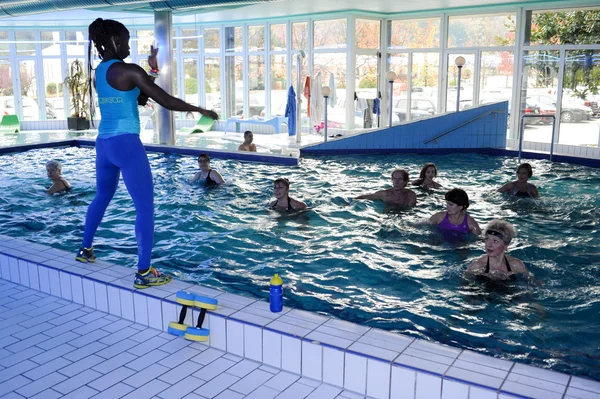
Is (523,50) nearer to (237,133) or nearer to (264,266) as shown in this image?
(237,133)

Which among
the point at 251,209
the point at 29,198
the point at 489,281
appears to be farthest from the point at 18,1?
the point at 489,281

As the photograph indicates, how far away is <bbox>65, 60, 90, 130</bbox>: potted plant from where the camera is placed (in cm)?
1745

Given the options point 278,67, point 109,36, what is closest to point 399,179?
point 109,36

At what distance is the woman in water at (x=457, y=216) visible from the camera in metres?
5.52

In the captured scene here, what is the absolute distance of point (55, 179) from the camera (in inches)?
304

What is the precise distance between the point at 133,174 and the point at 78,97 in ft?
51.8

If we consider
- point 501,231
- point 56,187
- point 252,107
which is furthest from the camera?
point 252,107

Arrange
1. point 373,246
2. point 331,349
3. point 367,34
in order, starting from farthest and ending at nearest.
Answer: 1. point 367,34
2. point 373,246
3. point 331,349

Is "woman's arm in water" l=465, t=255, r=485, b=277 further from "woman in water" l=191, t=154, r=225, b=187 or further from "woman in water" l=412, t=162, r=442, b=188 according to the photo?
"woman in water" l=191, t=154, r=225, b=187

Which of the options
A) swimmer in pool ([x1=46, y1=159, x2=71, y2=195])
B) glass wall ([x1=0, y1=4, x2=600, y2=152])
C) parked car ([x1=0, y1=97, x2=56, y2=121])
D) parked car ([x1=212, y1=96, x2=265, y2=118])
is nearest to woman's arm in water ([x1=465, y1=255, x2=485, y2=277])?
swimmer in pool ([x1=46, y1=159, x2=71, y2=195])

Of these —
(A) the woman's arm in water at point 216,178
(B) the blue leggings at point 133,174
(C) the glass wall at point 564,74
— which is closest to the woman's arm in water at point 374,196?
(A) the woman's arm in water at point 216,178

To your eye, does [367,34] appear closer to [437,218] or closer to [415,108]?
[415,108]

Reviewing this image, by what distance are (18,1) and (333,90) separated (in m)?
8.25

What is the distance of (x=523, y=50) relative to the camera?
45.0ft
